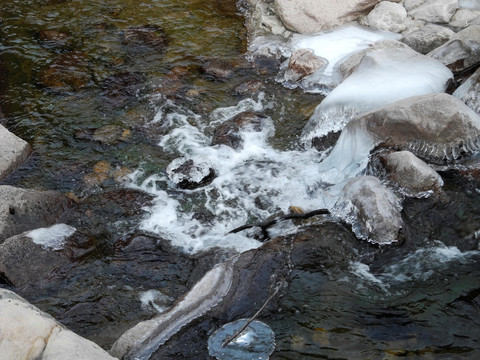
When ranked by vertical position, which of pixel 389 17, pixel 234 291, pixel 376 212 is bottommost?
pixel 234 291

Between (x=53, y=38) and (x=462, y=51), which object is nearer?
(x=462, y=51)

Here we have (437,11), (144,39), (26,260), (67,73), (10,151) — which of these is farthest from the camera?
(144,39)

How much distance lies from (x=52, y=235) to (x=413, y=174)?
3.72 meters

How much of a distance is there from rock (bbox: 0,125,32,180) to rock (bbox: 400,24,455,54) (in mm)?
5553

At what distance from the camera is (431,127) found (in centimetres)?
589

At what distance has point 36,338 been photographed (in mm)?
3457

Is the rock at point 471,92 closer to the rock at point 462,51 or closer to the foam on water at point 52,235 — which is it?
the rock at point 462,51

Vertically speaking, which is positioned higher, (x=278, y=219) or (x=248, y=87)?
(x=248, y=87)

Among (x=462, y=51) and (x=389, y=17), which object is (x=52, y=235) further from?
(x=389, y=17)

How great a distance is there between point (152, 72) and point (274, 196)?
3474 mm

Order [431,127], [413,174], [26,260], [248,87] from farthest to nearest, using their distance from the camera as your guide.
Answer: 1. [248,87]
2. [431,127]
3. [413,174]
4. [26,260]

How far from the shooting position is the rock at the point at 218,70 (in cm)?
838

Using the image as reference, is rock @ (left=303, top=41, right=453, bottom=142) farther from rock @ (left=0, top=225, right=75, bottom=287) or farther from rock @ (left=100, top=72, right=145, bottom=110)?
rock @ (left=0, top=225, right=75, bottom=287)

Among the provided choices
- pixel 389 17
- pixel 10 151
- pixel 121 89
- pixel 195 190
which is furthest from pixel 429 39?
pixel 10 151
